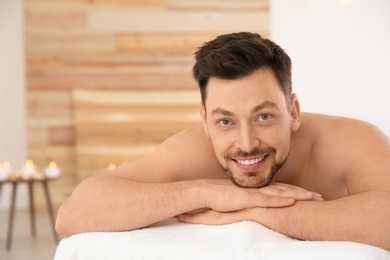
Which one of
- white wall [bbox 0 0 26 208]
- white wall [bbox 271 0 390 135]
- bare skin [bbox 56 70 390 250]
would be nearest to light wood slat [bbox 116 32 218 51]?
white wall [bbox 0 0 26 208]

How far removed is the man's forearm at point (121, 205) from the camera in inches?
61.6

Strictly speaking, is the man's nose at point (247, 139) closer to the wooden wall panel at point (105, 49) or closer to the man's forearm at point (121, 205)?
the man's forearm at point (121, 205)

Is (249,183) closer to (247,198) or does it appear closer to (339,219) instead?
(247,198)

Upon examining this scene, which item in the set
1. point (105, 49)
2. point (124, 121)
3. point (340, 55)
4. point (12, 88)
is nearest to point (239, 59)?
point (340, 55)

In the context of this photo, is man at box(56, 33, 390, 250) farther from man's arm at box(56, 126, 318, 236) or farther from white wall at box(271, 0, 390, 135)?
white wall at box(271, 0, 390, 135)

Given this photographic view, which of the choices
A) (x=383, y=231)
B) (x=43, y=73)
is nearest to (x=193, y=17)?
(x=43, y=73)

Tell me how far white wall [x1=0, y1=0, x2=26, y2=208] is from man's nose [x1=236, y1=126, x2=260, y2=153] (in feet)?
15.3

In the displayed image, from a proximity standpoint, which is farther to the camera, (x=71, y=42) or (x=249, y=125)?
(x=71, y=42)

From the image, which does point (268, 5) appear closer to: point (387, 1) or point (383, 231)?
point (387, 1)

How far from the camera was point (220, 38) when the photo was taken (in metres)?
1.67

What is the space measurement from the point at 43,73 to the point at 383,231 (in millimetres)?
4538

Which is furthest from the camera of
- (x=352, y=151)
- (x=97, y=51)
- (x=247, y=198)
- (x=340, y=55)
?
(x=97, y=51)

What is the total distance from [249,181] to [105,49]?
416 centimetres

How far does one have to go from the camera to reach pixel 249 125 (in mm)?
1518
